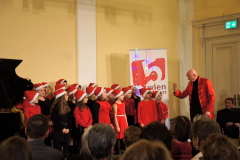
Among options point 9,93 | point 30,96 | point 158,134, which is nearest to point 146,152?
point 158,134

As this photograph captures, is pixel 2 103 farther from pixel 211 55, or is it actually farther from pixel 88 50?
pixel 211 55

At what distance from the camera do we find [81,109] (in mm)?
5312

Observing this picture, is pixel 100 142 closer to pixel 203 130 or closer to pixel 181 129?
pixel 203 130

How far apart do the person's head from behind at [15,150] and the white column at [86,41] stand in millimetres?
5419

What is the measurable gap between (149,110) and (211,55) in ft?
10.7

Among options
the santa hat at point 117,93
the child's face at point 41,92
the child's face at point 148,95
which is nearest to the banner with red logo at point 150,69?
the child's face at point 148,95

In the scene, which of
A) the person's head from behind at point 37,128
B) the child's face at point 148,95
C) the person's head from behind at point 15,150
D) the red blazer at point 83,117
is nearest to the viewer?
the person's head from behind at point 15,150

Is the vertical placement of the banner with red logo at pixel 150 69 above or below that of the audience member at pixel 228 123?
above

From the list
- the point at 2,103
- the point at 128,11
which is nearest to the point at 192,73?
the point at 128,11

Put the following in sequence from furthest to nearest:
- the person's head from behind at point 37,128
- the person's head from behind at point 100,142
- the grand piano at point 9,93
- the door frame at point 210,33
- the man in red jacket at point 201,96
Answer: the door frame at point 210,33 → the man in red jacket at point 201,96 → the grand piano at point 9,93 → the person's head from behind at point 37,128 → the person's head from behind at point 100,142

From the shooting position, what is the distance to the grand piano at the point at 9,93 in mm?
4145

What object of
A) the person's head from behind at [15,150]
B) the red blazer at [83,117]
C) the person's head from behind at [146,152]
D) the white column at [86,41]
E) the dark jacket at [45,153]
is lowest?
the red blazer at [83,117]

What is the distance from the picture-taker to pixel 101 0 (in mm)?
7684

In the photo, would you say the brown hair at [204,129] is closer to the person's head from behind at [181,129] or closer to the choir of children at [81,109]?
the person's head from behind at [181,129]
